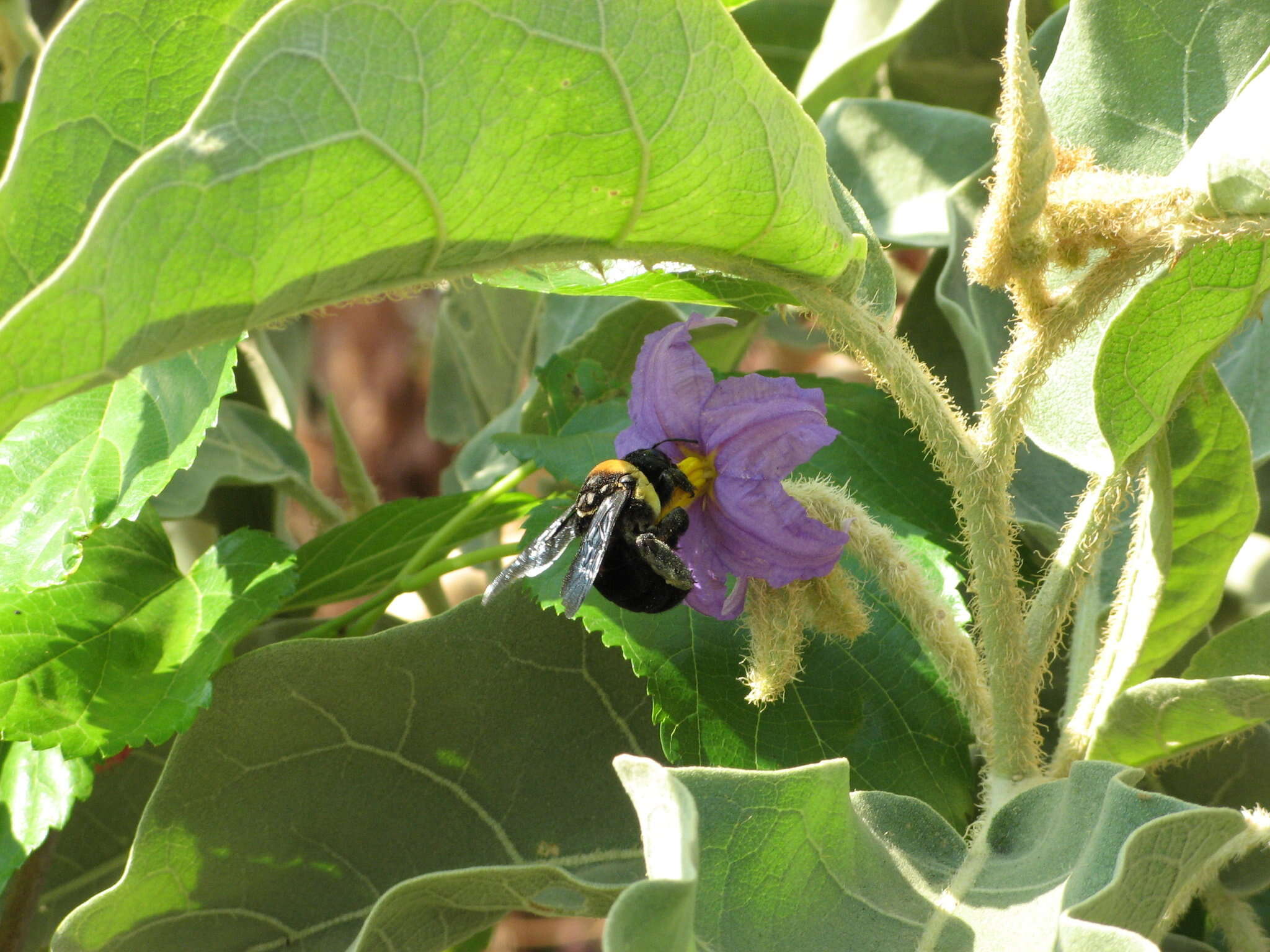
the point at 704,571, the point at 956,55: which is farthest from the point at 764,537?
the point at 956,55

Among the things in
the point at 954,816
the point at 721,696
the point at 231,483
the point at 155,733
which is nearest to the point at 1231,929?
the point at 954,816

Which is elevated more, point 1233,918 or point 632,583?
point 632,583

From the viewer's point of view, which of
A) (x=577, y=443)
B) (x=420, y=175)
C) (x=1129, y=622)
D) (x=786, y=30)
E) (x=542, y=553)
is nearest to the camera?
(x=420, y=175)

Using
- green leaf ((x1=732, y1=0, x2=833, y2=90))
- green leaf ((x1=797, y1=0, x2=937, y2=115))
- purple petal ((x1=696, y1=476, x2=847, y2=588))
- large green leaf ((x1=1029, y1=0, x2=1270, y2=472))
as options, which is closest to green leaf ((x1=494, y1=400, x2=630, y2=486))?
purple petal ((x1=696, y1=476, x2=847, y2=588))

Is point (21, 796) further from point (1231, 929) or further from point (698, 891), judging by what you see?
point (1231, 929)

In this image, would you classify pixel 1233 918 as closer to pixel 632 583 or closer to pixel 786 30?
pixel 632 583
